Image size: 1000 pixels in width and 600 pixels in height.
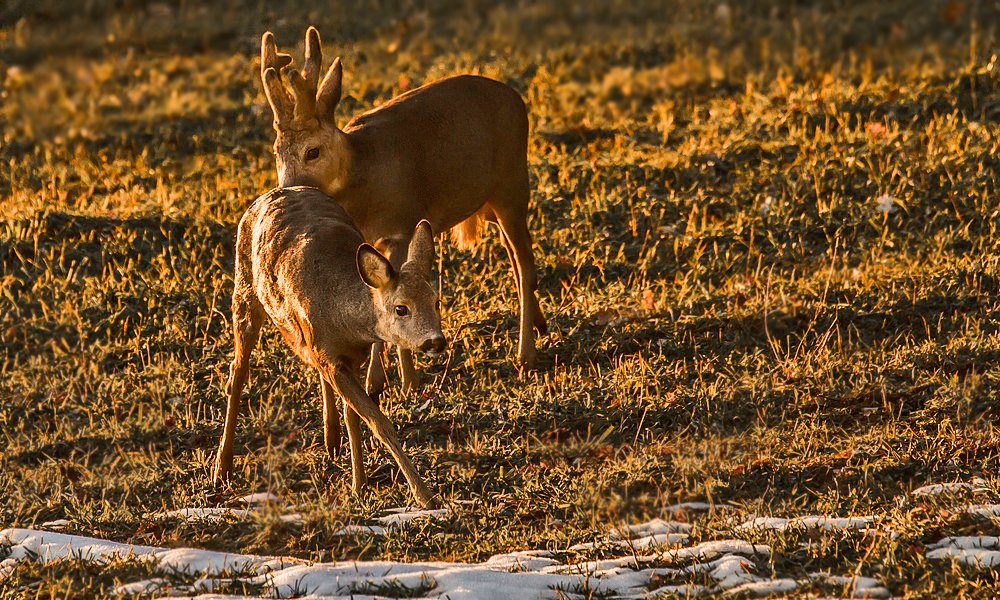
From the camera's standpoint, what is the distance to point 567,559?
5.93 metres

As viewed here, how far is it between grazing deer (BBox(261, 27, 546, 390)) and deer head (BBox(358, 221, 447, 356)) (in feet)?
2.12

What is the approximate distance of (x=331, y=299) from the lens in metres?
6.62

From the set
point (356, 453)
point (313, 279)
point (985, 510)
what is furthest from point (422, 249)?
point (985, 510)

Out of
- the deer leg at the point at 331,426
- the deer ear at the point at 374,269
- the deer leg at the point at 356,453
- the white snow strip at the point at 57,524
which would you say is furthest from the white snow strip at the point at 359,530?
the white snow strip at the point at 57,524

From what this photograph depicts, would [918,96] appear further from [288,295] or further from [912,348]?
[288,295]

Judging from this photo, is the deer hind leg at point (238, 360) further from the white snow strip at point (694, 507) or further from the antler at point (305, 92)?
the white snow strip at point (694, 507)

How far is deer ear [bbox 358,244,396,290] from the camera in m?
6.12

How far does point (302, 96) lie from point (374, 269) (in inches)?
87.3

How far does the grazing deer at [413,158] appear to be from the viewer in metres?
8.01

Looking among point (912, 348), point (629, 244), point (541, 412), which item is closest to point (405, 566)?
point (541, 412)

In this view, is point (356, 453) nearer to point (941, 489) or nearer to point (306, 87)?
point (306, 87)

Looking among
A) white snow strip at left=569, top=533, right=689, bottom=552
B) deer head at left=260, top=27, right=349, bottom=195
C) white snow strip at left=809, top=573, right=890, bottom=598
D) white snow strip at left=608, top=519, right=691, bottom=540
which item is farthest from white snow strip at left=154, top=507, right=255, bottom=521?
white snow strip at left=809, top=573, right=890, bottom=598

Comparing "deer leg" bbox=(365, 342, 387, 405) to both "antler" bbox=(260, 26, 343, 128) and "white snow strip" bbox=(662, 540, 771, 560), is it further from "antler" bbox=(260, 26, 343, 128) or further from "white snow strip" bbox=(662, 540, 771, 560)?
"white snow strip" bbox=(662, 540, 771, 560)

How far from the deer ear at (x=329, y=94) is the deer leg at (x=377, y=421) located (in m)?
2.14
